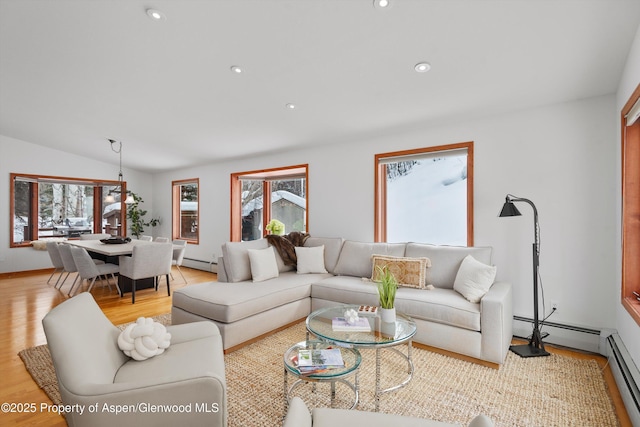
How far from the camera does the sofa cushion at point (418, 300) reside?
104 inches

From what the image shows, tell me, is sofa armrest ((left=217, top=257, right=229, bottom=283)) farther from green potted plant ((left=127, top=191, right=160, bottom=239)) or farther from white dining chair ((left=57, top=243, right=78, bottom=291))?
green potted plant ((left=127, top=191, right=160, bottom=239))

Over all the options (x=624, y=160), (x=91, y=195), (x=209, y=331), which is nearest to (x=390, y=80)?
(x=624, y=160)

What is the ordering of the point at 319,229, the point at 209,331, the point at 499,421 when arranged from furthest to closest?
the point at 319,229 → the point at 209,331 → the point at 499,421

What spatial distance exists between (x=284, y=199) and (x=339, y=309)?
351 centimetres

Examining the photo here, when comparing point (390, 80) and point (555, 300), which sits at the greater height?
point (390, 80)

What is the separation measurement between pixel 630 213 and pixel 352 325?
2.27m

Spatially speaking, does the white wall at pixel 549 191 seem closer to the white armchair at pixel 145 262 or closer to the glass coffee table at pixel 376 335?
the glass coffee table at pixel 376 335

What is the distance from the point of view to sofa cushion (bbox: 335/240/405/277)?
3.81 m


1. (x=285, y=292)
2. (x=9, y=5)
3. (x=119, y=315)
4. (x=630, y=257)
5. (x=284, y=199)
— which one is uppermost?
(x=9, y=5)

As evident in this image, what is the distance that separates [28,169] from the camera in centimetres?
634

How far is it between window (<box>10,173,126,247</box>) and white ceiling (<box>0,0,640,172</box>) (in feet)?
9.19

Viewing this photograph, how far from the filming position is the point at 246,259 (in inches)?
146

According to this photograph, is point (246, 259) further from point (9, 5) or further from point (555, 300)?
point (555, 300)

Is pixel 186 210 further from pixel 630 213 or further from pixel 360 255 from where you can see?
pixel 630 213
